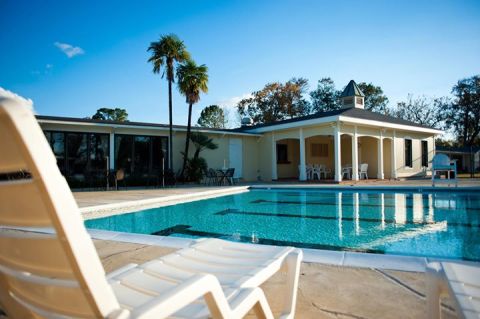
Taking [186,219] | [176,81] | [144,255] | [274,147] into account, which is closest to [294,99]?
[274,147]

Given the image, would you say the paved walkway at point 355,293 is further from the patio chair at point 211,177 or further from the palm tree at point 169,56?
the palm tree at point 169,56

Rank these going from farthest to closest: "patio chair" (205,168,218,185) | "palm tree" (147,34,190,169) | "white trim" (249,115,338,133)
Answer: "palm tree" (147,34,190,169) < "patio chair" (205,168,218,185) < "white trim" (249,115,338,133)

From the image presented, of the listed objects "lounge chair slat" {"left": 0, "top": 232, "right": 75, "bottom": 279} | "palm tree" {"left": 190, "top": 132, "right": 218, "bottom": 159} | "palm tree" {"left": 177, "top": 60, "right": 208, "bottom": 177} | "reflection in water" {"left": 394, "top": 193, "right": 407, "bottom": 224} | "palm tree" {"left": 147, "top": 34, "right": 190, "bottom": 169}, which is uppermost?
"palm tree" {"left": 147, "top": 34, "right": 190, "bottom": 169}

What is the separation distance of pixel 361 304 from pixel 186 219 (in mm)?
5109

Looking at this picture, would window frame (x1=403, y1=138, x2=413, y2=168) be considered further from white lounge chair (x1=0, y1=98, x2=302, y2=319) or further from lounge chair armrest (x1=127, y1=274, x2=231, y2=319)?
lounge chair armrest (x1=127, y1=274, x2=231, y2=319)

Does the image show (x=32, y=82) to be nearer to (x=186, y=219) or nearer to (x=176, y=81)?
(x=176, y=81)

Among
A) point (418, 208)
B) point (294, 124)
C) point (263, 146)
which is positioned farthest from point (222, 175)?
point (418, 208)

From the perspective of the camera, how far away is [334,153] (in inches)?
732

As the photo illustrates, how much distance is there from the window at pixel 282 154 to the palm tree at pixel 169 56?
700cm

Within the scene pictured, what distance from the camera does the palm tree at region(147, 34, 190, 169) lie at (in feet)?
49.2

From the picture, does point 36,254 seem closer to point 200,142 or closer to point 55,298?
point 55,298

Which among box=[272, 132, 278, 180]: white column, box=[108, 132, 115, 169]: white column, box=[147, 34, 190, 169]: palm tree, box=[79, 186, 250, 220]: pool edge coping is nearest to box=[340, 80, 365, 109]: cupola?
box=[272, 132, 278, 180]: white column

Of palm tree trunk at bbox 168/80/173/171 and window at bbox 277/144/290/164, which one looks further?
window at bbox 277/144/290/164

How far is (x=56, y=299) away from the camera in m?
0.85
